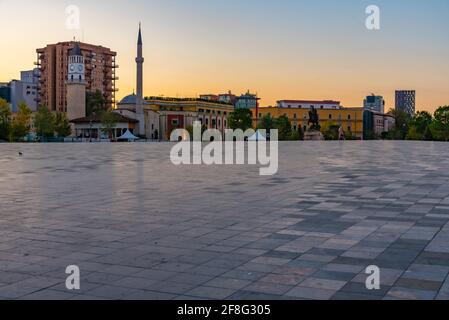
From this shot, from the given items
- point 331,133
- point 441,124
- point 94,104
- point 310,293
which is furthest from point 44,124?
point 310,293

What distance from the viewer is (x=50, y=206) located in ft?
31.6

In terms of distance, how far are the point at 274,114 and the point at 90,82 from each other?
41.4 meters

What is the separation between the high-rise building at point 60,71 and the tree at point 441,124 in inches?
2568

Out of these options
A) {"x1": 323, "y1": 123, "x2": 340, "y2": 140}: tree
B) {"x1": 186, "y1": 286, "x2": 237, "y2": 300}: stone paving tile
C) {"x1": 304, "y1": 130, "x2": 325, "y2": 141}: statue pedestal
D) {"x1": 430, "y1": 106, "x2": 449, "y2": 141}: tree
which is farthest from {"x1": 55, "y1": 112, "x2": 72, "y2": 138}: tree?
{"x1": 186, "y1": 286, "x2": 237, "y2": 300}: stone paving tile

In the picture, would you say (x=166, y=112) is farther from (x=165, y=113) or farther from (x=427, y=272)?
(x=427, y=272)

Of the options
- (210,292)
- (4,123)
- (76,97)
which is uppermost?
(76,97)

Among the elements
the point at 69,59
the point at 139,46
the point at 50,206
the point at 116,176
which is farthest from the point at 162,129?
the point at 50,206

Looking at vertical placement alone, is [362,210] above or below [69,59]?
below

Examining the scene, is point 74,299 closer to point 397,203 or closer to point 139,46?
point 397,203

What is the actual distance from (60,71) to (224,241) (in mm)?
115365

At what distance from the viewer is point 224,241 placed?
6.67 metres

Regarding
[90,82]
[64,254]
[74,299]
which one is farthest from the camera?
[90,82]

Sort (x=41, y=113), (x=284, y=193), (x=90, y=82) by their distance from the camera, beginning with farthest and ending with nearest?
1. (x=90, y=82)
2. (x=41, y=113)
3. (x=284, y=193)

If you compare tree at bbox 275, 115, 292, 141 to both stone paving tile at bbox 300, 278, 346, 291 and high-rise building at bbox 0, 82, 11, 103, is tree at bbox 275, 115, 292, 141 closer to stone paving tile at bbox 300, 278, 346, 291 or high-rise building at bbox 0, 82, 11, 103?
high-rise building at bbox 0, 82, 11, 103
